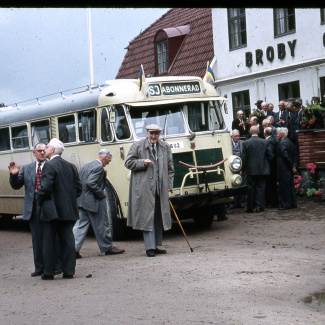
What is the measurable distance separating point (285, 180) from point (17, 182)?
837 centimetres

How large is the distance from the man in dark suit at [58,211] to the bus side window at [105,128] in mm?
4379

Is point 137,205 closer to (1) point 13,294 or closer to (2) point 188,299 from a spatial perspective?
(1) point 13,294

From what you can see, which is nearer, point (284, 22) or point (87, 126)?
point (87, 126)

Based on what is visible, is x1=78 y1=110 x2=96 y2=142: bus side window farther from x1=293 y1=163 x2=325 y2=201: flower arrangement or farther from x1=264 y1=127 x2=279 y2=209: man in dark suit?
x1=293 y1=163 x2=325 y2=201: flower arrangement

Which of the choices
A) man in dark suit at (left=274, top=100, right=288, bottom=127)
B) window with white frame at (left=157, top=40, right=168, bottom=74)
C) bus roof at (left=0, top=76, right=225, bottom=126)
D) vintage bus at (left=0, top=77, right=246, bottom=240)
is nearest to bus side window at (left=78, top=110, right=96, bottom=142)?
vintage bus at (left=0, top=77, right=246, bottom=240)

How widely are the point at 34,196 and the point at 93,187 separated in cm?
173

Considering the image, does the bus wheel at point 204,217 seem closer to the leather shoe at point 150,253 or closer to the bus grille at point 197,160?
the bus grille at point 197,160

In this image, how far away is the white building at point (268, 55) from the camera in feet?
72.5

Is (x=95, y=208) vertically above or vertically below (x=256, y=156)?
below

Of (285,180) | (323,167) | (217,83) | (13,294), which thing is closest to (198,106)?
(285,180)

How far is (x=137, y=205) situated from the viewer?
1036cm

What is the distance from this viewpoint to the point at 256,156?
52.3 ft

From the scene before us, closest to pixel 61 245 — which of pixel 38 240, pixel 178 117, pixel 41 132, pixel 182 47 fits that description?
pixel 38 240

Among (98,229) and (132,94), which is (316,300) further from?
(132,94)
